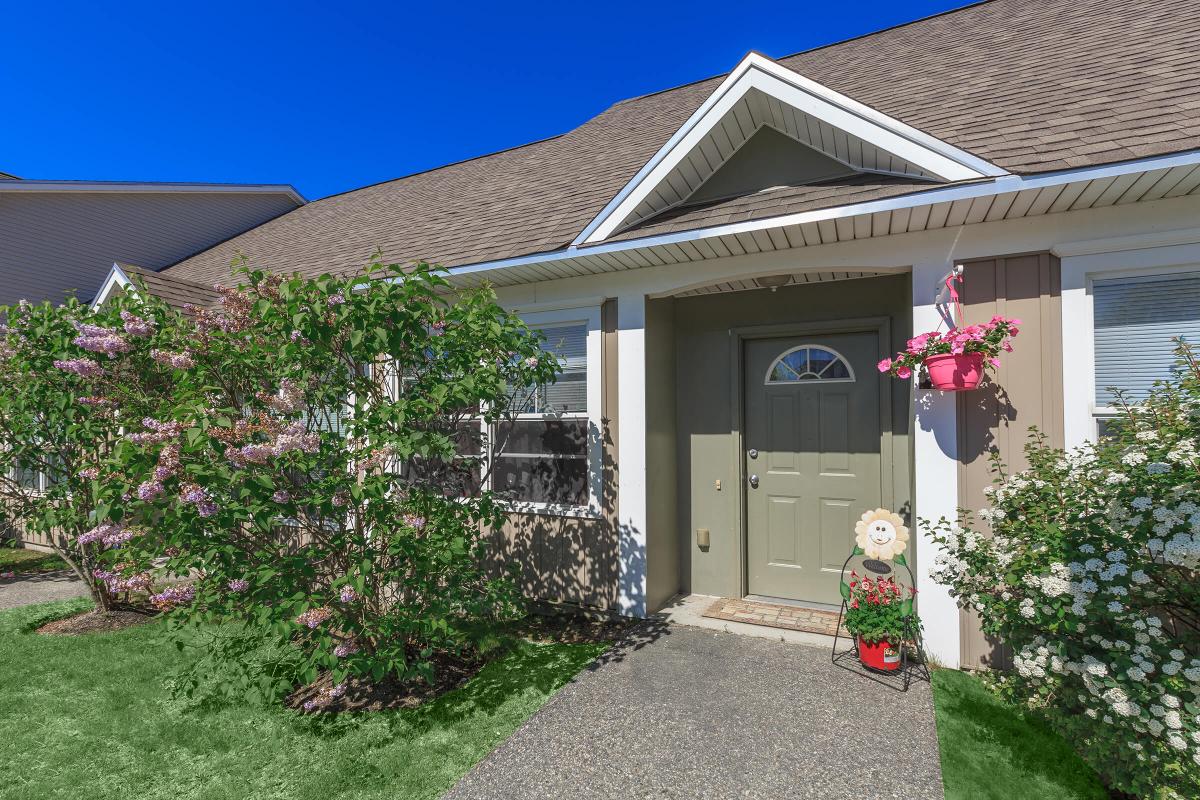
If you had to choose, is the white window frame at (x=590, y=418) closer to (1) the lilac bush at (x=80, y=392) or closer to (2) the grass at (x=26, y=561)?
(1) the lilac bush at (x=80, y=392)

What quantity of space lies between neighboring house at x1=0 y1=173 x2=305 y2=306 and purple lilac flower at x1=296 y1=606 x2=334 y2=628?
10.1 m

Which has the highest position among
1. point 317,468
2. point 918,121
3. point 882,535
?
point 918,121

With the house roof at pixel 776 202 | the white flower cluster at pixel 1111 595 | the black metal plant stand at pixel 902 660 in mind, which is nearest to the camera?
the white flower cluster at pixel 1111 595

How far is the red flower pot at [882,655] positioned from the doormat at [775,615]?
54 cm

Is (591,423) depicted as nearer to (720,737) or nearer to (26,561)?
(720,737)

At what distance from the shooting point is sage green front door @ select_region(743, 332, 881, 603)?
4.64 metres

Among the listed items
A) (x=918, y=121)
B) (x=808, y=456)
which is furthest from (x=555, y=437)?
(x=918, y=121)

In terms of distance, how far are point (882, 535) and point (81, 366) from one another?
5723 mm

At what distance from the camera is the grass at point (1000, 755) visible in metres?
2.61

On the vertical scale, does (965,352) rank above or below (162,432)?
above

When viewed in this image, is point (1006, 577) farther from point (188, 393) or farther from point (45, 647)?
point (45, 647)

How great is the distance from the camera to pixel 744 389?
5.09 meters

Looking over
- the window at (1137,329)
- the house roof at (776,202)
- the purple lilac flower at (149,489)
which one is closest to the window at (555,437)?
the house roof at (776,202)

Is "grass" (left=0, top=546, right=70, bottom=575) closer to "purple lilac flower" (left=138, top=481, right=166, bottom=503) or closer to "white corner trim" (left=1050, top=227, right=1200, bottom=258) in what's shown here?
"purple lilac flower" (left=138, top=481, right=166, bottom=503)
